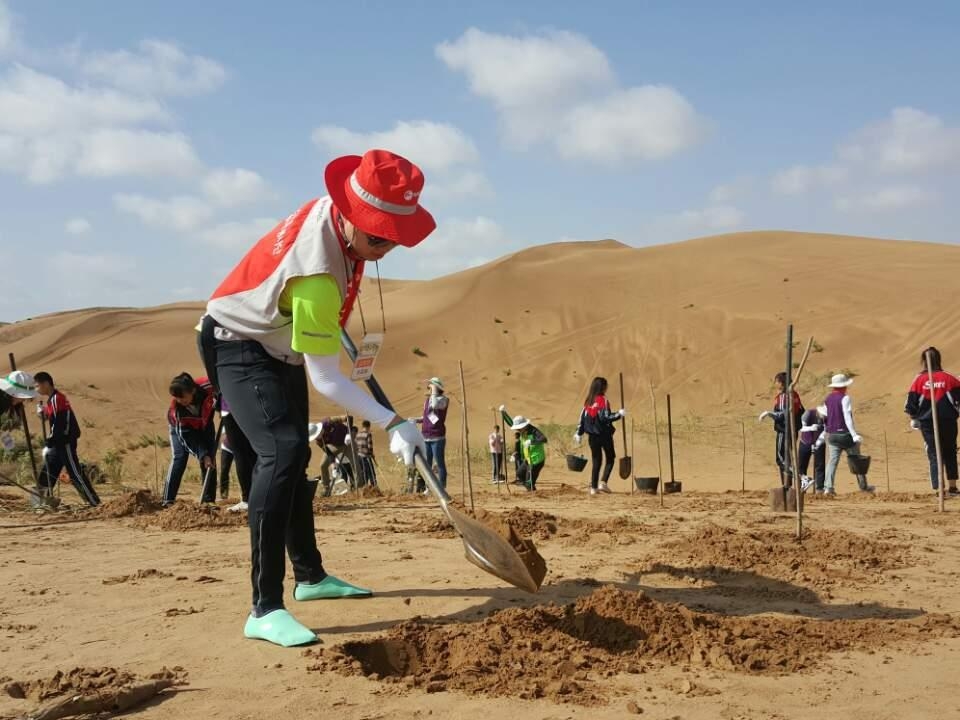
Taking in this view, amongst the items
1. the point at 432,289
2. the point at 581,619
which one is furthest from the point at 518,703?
the point at 432,289

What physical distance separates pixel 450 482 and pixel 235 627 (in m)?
12.9

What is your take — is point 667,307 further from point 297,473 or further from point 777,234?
point 297,473

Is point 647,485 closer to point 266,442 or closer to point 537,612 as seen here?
point 537,612

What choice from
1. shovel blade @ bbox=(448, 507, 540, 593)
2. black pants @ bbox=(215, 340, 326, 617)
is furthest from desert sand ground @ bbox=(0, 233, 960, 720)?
black pants @ bbox=(215, 340, 326, 617)

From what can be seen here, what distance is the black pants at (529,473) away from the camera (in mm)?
13079

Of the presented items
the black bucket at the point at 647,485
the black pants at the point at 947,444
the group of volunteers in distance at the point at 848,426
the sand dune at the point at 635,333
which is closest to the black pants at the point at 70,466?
the black bucket at the point at 647,485

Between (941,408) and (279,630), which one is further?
(941,408)

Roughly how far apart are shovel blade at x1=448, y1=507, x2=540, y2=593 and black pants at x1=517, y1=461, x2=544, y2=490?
9116mm

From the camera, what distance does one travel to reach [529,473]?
43.4 feet

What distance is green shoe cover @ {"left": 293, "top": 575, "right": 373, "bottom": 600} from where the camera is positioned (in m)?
4.55

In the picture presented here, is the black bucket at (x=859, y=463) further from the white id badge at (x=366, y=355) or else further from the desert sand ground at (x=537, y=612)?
the white id badge at (x=366, y=355)

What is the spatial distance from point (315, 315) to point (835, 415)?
8.75m

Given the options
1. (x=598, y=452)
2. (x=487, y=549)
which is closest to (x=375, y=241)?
(x=487, y=549)

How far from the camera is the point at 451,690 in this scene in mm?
3303
